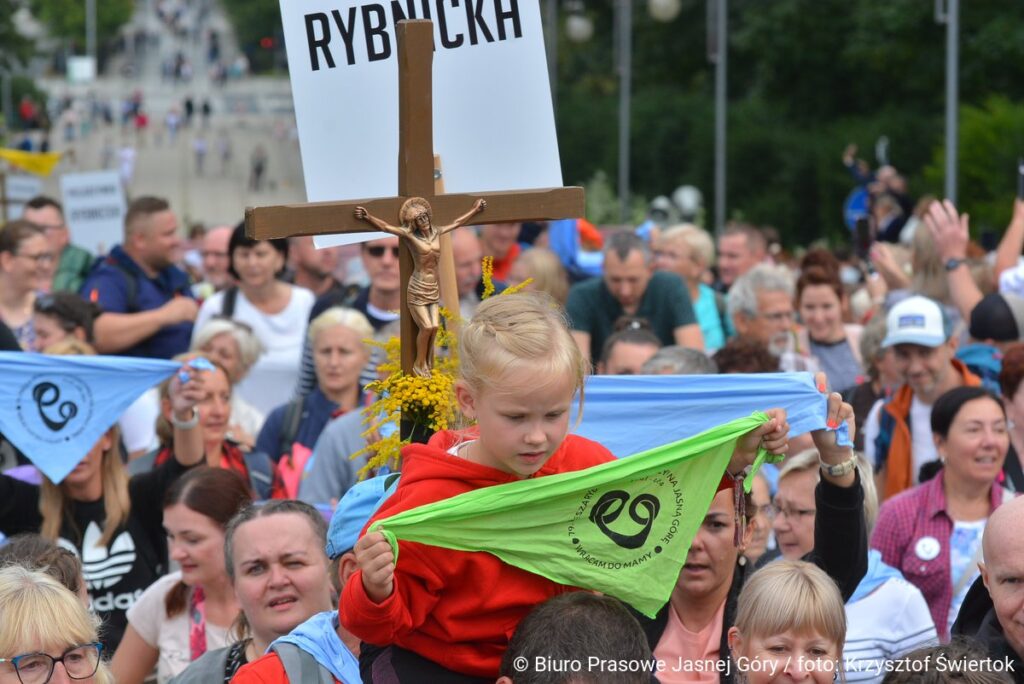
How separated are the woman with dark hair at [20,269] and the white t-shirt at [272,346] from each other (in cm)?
91

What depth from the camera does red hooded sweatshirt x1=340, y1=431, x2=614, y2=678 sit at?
4070 millimetres

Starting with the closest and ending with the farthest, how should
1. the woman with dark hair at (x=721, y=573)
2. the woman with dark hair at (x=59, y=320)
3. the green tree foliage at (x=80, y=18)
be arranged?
the woman with dark hair at (x=721, y=573)
the woman with dark hair at (x=59, y=320)
the green tree foliage at (x=80, y=18)

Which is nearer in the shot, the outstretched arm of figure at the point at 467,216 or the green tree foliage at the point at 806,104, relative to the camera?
the outstretched arm of figure at the point at 467,216

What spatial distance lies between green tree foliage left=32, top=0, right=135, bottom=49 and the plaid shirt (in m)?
60.7

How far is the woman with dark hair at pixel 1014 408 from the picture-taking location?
6.57 meters

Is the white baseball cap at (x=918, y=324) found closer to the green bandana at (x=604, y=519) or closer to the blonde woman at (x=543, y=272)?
the blonde woman at (x=543, y=272)

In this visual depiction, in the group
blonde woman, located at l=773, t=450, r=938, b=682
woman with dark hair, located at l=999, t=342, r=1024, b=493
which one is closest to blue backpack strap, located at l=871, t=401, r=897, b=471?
woman with dark hair, located at l=999, t=342, r=1024, b=493

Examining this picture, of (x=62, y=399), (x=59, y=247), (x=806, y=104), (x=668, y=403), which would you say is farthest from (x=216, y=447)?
(x=806, y=104)

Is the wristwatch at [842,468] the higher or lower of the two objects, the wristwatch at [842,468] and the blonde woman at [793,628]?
the higher

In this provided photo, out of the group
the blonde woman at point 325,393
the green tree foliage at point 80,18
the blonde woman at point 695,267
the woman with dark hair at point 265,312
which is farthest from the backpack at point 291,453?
the green tree foliage at point 80,18

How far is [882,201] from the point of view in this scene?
→ 53.9 feet

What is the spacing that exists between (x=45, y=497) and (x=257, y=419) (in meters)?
1.99

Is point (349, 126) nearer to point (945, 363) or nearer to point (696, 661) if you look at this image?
point (696, 661)

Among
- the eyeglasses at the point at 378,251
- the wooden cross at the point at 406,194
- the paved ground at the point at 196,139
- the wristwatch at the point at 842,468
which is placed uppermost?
the wooden cross at the point at 406,194
